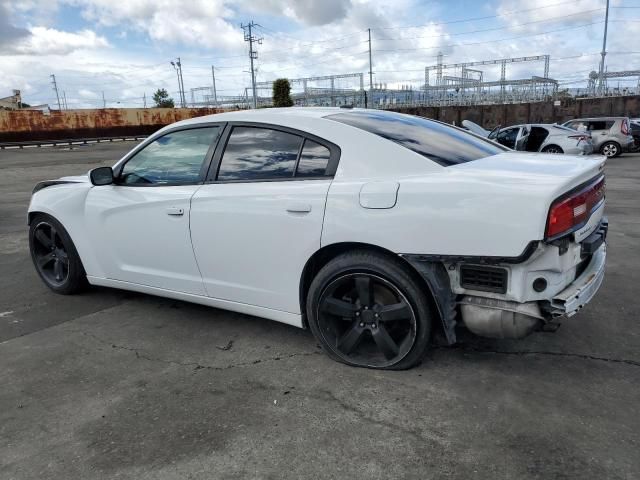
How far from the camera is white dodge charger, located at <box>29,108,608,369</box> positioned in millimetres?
2453

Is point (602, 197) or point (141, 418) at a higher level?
point (602, 197)

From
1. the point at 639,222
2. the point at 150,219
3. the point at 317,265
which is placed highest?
the point at 150,219

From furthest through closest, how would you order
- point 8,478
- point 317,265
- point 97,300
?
point 97,300 → point 317,265 → point 8,478

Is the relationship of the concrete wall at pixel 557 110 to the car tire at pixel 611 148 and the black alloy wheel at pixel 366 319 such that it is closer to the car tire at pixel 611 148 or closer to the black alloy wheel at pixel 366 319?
the car tire at pixel 611 148

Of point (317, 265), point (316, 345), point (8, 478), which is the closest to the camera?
point (8, 478)

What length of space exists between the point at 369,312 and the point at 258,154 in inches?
48.7

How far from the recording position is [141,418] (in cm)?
255

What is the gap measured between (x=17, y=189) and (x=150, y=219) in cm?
1108

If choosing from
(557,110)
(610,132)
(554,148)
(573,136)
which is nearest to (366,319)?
(554,148)

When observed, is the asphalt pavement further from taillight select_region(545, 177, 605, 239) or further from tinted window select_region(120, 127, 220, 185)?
tinted window select_region(120, 127, 220, 185)

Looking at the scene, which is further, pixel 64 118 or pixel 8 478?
pixel 64 118

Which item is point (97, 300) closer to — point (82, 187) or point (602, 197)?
point (82, 187)

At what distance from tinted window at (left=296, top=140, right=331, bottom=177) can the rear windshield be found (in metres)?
0.24

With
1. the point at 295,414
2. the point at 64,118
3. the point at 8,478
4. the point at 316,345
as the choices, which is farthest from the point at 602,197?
the point at 64,118
